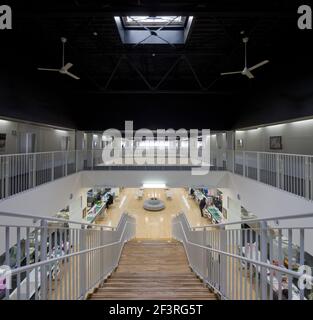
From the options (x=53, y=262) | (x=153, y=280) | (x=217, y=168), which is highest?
(x=217, y=168)

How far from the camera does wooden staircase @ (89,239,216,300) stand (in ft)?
12.2

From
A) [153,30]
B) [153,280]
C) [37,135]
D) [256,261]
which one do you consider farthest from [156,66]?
[256,261]

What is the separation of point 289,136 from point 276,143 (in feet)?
2.94

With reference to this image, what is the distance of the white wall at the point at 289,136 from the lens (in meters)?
8.52

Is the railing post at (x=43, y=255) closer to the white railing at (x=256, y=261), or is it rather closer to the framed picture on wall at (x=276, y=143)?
the white railing at (x=256, y=261)

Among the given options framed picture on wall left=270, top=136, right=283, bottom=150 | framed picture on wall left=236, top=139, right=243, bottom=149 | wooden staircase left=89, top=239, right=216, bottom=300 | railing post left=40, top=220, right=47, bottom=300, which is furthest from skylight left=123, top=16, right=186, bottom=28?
framed picture on wall left=236, top=139, right=243, bottom=149

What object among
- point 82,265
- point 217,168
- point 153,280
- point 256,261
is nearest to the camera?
point 256,261

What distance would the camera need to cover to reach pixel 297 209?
17.8 feet

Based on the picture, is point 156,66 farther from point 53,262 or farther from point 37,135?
point 53,262

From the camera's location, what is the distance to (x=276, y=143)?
34.4ft

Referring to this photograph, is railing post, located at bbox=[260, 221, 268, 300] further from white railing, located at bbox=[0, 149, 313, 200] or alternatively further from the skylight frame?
the skylight frame
